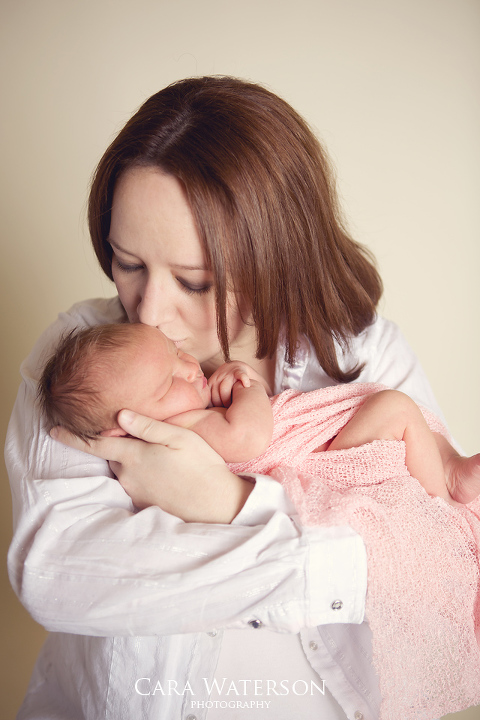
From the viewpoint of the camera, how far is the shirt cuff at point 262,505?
1.22m

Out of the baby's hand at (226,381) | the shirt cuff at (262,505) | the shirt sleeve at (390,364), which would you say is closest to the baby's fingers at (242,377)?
the baby's hand at (226,381)

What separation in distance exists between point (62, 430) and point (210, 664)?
2.01ft

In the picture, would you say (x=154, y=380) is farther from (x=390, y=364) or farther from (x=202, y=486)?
(x=390, y=364)

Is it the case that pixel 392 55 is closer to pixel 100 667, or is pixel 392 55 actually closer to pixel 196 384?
pixel 196 384

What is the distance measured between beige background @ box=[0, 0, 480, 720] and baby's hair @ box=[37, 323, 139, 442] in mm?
1140

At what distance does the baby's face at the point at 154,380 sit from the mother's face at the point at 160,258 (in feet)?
0.28

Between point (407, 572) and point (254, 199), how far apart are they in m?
0.92

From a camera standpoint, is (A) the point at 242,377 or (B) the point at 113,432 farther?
(A) the point at 242,377

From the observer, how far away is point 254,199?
1449mm

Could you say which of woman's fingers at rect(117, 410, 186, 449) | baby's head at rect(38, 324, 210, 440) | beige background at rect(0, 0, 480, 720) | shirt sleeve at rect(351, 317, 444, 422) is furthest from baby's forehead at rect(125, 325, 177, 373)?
beige background at rect(0, 0, 480, 720)

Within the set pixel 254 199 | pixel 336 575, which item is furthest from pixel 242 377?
pixel 336 575

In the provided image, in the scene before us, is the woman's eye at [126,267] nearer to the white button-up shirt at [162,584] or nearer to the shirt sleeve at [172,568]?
the white button-up shirt at [162,584]

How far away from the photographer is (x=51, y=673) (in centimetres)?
162

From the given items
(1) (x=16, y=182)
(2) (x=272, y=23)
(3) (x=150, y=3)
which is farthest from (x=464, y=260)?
(1) (x=16, y=182)
